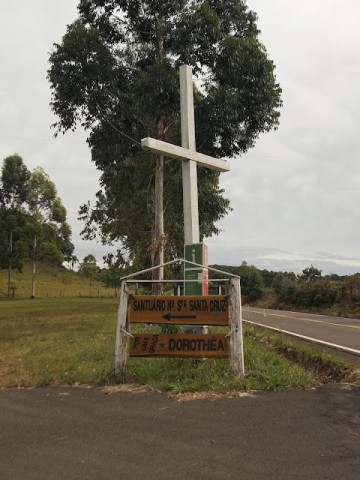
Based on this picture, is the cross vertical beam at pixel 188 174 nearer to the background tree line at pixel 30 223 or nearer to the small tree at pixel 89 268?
the background tree line at pixel 30 223

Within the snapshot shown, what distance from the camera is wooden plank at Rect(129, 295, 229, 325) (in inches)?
259

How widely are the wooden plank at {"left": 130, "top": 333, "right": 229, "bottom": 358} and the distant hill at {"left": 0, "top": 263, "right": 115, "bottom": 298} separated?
56481 millimetres

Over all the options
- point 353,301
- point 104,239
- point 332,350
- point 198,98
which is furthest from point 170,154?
point 353,301

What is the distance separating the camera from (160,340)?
669 centimetres

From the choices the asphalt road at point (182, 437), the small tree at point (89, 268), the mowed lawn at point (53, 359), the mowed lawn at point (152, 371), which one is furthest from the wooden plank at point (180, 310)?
the small tree at point (89, 268)

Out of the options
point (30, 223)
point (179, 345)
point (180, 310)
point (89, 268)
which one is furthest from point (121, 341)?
point (89, 268)

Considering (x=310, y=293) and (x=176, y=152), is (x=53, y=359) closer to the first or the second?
(x=176, y=152)

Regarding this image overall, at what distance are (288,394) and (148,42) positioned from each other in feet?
54.3

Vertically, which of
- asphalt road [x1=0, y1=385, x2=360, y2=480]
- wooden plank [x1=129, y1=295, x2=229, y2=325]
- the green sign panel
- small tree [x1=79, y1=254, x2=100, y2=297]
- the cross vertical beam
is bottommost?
asphalt road [x1=0, y1=385, x2=360, y2=480]

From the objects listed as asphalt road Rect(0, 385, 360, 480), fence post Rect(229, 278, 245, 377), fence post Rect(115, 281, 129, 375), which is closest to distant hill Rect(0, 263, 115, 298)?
fence post Rect(115, 281, 129, 375)

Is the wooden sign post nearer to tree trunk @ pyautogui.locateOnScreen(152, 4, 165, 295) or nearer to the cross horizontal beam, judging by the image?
the cross horizontal beam

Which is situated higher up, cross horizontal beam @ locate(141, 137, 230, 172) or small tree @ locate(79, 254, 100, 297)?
small tree @ locate(79, 254, 100, 297)

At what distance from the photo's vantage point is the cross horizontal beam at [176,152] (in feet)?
29.1

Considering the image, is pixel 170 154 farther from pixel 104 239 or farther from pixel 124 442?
pixel 104 239
